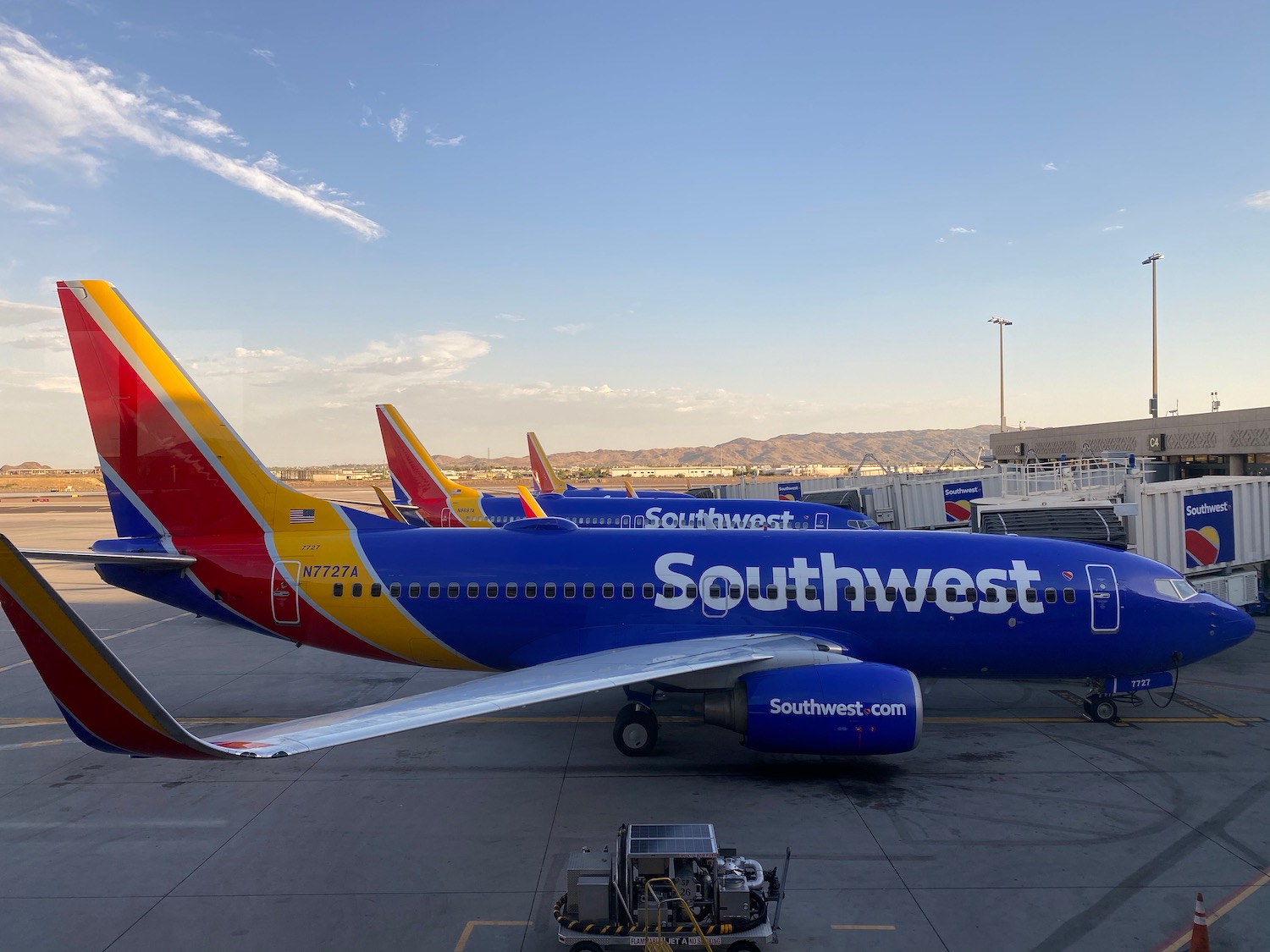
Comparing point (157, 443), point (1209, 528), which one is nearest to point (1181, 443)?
point (1209, 528)

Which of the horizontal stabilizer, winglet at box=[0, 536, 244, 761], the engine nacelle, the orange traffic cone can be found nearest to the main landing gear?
the engine nacelle

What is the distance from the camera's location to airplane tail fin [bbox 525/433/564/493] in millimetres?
50031

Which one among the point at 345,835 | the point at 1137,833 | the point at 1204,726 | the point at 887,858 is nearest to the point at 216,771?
the point at 345,835

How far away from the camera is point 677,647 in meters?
12.5

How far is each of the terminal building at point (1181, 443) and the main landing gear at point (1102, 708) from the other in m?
23.0

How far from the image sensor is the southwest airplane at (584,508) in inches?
1117

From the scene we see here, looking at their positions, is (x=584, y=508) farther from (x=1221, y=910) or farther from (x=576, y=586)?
(x=1221, y=910)

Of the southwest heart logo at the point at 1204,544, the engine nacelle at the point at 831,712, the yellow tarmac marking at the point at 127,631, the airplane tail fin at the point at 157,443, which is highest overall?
the airplane tail fin at the point at 157,443

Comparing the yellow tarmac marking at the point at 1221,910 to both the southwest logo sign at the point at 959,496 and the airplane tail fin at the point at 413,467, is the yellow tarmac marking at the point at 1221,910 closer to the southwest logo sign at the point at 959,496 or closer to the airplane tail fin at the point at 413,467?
the southwest logo sign at the point at 959,496

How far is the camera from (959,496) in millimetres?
32312

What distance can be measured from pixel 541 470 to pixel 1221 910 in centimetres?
4519

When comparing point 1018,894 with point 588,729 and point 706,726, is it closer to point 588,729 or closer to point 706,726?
point 706,726

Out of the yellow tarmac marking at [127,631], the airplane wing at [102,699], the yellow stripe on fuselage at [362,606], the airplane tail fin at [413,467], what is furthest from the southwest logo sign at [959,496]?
the airplane wing at [102,699]

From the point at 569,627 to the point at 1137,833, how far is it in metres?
9.01
